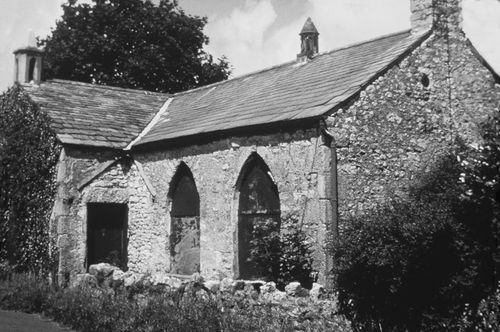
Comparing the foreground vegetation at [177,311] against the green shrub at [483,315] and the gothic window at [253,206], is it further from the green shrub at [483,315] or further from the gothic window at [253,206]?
the gothic window at [253,206]

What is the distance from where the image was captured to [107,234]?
19078 millimetres

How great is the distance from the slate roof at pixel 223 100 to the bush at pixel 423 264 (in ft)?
13.0

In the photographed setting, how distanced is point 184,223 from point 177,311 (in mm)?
7158

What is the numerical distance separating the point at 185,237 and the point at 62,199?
368 cm

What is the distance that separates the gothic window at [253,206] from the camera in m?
15.3

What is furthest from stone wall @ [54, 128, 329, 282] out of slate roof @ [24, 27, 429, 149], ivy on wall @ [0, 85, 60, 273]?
ivy on wall @ [0, 85, 60, 273]

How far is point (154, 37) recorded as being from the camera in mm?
33375

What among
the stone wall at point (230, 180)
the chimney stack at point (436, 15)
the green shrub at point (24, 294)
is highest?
the chimney stack at point (436, 15)

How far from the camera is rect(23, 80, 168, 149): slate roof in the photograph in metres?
18.9

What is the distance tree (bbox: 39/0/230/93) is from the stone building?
11203 millimetres

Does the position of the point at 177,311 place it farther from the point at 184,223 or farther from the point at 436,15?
the point at 436,15

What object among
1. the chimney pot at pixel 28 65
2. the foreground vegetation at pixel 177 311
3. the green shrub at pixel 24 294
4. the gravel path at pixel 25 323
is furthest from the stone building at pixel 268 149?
the gravel path at pixel 25 323

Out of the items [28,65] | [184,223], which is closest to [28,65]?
[28,65]

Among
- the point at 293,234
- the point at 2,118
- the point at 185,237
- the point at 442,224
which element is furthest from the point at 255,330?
the point at 2,118
